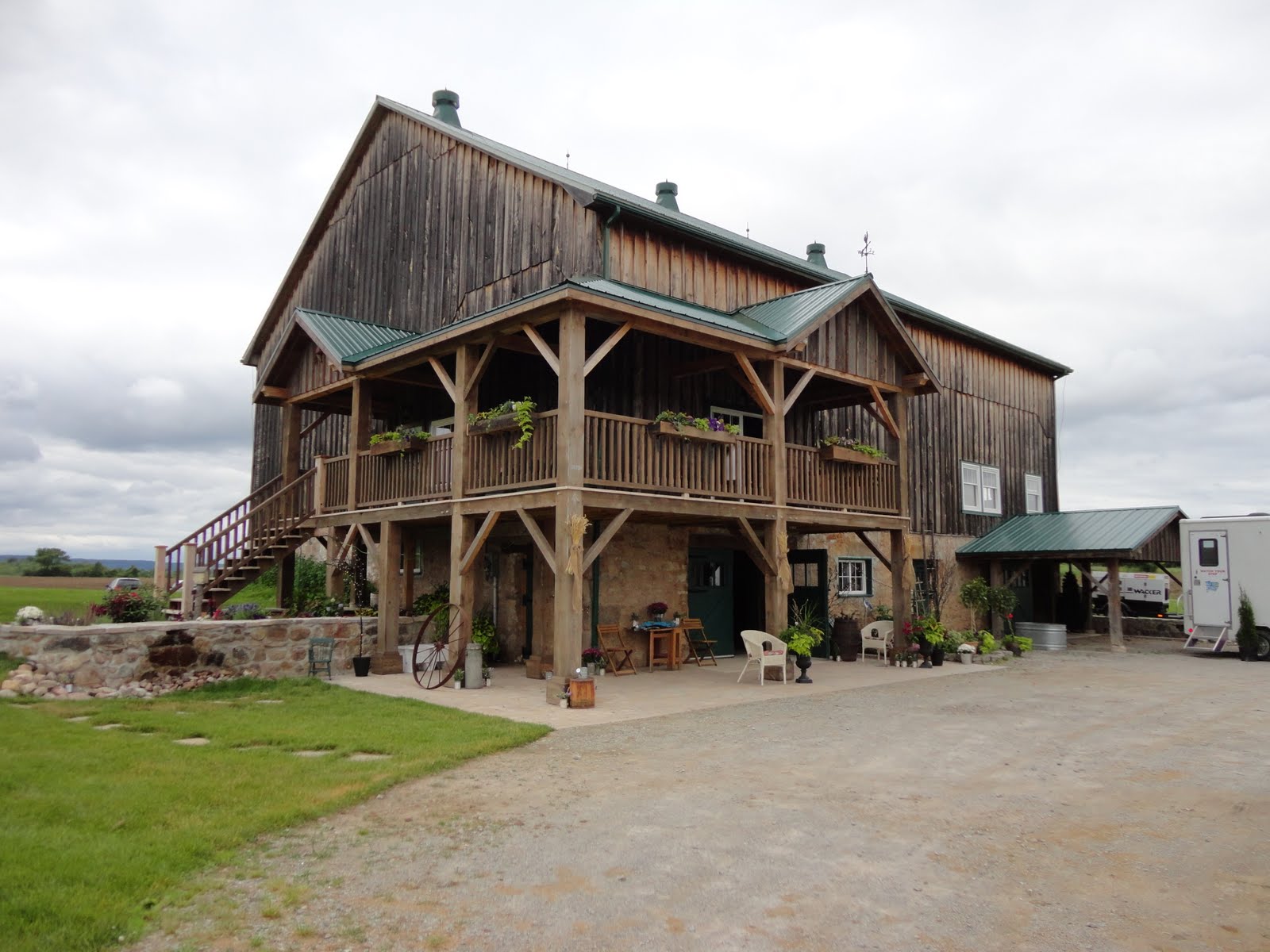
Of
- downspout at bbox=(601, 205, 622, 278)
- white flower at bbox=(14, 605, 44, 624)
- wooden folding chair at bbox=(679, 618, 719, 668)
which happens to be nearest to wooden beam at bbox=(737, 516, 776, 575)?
wooden folding chair at bbox=(679, 618, 719, 668)

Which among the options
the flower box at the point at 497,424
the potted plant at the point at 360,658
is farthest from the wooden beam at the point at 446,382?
the potted plant at the point at 360,658

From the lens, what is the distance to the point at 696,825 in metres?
6.46

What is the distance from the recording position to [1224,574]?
2033 cm

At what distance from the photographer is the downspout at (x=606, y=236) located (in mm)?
15570

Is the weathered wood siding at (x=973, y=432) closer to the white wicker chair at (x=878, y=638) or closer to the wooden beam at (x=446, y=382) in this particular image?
the white wicker chair at (x=878, y=638)

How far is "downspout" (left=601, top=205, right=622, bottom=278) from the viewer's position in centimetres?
1557


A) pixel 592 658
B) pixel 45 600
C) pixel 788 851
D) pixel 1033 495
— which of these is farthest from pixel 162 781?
pixel 1033 495

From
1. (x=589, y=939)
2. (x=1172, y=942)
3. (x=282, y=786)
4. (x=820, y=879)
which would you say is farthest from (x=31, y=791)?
(x=1172, y=942)

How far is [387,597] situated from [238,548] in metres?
4.58

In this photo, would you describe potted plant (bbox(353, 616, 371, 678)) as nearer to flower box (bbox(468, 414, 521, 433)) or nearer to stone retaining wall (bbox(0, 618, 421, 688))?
stone retaining wall (bbox(0, 618, 421, 688))

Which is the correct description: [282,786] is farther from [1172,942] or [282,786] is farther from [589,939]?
[1172,942]

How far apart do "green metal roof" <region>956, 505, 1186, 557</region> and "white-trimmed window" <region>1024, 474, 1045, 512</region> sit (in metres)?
1.86

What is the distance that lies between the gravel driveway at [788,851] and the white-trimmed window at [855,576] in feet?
35.4

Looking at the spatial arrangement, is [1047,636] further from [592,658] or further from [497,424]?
[497,424]
